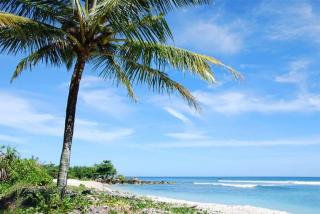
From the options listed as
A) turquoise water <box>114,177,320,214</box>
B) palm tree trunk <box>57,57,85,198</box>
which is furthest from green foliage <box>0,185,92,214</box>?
turquoise water <box>114,177,320,214</box>

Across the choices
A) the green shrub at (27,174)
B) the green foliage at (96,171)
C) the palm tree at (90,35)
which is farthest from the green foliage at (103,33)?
the green foliage at (96,171)

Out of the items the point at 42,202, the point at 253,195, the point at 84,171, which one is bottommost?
the point at 42,202

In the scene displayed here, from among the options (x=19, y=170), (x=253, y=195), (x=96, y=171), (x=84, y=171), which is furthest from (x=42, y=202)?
(x=96, y=171)

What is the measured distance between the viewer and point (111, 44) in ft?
42.5

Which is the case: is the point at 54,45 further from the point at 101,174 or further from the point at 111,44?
the point at 101,174

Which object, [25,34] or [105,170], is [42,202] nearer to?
[25,34]

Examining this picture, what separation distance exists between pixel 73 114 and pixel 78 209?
252 centimetres

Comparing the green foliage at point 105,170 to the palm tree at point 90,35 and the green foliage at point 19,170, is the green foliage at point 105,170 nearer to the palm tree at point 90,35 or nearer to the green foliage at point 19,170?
the green foliage at point 19,170

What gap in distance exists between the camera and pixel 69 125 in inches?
472

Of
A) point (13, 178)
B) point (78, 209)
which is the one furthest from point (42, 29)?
point (13, 178)

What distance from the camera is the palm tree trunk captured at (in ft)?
38.8

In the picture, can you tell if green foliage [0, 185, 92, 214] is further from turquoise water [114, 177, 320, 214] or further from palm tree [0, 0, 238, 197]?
turquoise water [114, 177, 320, 214]

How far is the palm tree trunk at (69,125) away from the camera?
11820mm

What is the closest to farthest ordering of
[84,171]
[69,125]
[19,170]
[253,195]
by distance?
[69,125]
[19,170]
[253,195]
[84,171]
